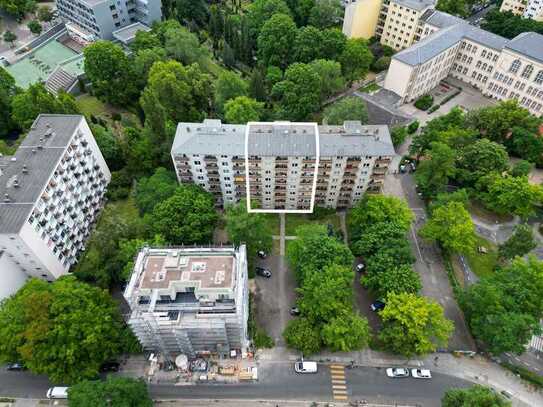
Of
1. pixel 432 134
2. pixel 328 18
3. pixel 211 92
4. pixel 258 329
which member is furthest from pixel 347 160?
pixel 328 18

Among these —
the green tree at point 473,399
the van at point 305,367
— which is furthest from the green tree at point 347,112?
the green tree at point 473,399

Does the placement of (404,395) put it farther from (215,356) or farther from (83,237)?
(83,237)

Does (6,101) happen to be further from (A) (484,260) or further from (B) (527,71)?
(B) (527,71)

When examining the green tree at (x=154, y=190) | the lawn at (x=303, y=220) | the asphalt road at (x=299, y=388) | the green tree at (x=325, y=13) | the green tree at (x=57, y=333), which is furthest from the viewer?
the green tree at (x=325, y=13)

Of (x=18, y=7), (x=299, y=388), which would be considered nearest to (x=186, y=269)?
(x=299, y=388)

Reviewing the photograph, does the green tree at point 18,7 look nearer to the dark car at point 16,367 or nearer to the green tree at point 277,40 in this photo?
the green tree at point 277,40

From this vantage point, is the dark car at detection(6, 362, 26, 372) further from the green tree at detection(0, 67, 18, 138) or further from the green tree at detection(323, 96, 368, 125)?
the green tree at detection(323, 96, 368, 125)

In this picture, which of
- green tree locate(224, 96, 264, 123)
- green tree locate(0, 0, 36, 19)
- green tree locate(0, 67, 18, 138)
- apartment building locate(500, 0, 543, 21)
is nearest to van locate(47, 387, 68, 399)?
green tree locate(224, 96, 264, 123)

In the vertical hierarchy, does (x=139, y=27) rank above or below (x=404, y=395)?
above
